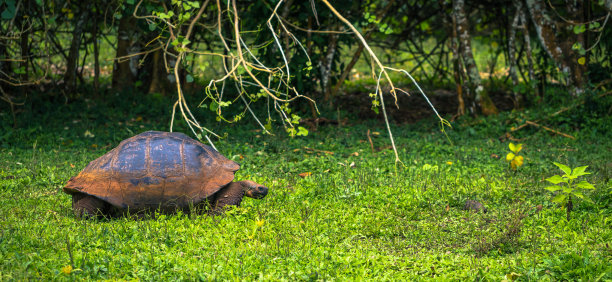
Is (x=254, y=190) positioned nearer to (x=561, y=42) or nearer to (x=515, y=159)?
(x=515, y=159)

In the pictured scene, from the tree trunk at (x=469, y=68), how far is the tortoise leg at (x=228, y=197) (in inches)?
200

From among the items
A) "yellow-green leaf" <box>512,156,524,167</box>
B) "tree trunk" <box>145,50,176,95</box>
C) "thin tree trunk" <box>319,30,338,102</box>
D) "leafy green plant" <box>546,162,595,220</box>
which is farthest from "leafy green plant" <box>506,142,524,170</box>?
"tree trunk" <box>145,50,176,95</box>

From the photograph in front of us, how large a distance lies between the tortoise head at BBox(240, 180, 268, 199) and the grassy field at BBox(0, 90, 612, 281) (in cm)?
9

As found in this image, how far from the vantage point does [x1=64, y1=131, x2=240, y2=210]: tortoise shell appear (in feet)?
15.8

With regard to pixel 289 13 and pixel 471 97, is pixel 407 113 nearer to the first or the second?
pixel 471 97

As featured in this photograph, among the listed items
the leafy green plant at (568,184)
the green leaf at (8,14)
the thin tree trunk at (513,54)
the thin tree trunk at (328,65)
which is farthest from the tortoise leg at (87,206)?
the thin tree trunk at (513,54)

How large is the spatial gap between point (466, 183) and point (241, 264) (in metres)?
2.76

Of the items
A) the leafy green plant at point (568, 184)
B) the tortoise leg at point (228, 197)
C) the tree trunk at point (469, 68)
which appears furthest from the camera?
the tree trunk at point (469, 68)

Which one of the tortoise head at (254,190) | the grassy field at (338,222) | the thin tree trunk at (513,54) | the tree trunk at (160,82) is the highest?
the thin tree trunk at (513,54)

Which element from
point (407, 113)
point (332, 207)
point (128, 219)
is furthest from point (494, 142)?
point (128, 219)

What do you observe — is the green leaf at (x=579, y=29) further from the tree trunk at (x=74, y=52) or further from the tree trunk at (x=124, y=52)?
the tree trunk at (x=74, y=52)

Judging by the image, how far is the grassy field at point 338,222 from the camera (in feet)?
12.6

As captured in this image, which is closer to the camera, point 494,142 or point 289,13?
point 494,142

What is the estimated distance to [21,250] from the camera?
3.99 metres
